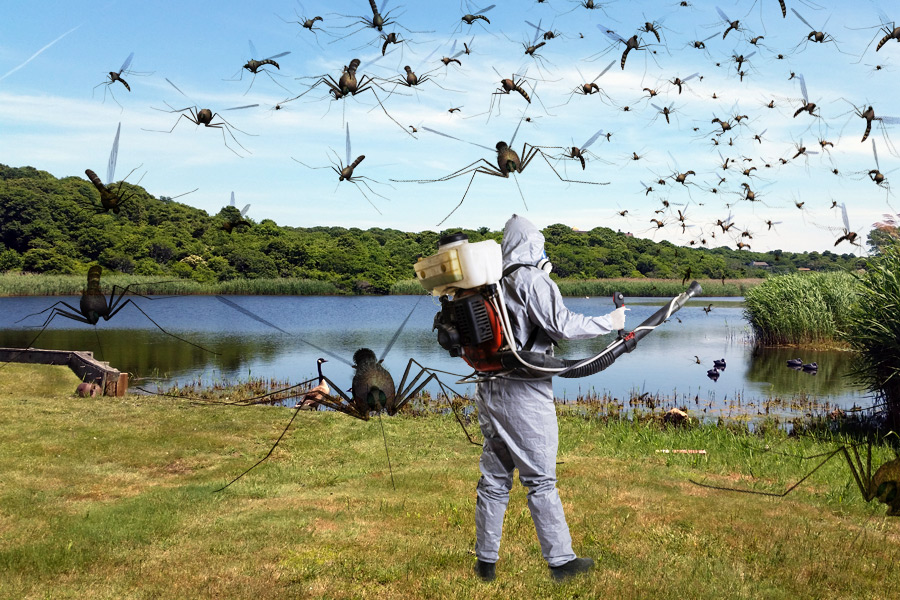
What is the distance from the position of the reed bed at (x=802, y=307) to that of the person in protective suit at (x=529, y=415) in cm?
2226

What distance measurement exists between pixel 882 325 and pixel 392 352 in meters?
16.8

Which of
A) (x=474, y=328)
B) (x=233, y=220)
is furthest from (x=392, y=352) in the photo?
(x=474, y=328)

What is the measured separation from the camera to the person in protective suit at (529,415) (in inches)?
174

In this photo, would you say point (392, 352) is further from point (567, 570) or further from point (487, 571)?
point (567, 570)

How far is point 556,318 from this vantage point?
14.4 ft

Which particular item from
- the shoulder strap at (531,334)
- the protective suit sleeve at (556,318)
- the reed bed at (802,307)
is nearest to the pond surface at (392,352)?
the reed bed at (802,307)

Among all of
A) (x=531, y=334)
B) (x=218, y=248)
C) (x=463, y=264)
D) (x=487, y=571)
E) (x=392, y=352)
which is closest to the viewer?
(x=463, y=264)

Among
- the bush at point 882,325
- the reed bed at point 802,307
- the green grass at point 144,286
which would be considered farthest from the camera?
the green grass at point 144,286

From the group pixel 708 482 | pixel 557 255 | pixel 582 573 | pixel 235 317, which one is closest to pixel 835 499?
pixel 708 482

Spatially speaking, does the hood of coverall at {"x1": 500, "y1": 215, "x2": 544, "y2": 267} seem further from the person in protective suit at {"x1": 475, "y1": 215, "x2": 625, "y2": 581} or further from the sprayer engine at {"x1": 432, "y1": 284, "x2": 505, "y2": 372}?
the sprayer engine at {"x1": 432, "y1": 284, "x2": 505, "y2": 372}

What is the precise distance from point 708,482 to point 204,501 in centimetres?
570

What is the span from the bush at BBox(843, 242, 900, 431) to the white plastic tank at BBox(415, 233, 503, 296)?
34.6ft

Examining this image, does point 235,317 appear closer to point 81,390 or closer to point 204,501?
point 81,390

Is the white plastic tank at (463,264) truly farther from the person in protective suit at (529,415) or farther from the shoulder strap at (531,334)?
the person in protective suit at (529,415)
